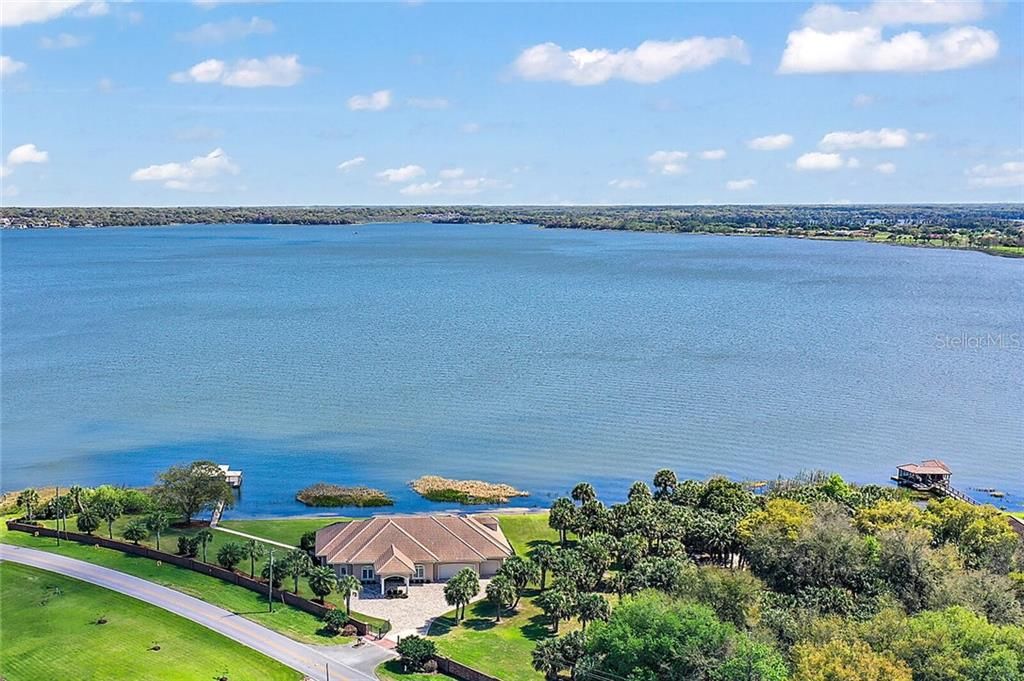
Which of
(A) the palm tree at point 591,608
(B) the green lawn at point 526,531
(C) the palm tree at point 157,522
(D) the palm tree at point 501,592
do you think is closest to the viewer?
(A) the palm tree at point 591,608

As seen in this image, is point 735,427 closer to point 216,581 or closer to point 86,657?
point 216,581

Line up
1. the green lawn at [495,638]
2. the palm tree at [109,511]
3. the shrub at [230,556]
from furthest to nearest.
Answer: the palm tree at [109,511], the shrub at [230,556], the green lawn at [495,638]

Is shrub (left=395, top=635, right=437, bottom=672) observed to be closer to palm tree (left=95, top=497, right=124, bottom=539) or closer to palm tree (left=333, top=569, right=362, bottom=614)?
palm tree (left=333, top=569, right=362, bottom=614)

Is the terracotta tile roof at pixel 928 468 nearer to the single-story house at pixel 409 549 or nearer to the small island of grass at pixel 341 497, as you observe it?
the single-story house at pixel 409 549

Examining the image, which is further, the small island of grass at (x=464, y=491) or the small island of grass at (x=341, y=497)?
the small island of grass at (x=464, y=491)

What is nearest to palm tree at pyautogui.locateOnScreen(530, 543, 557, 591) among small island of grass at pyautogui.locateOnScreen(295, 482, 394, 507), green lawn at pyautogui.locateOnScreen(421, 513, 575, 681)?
green lawn at pyautogui.locateOnScreen(421, 513, 575, 681)

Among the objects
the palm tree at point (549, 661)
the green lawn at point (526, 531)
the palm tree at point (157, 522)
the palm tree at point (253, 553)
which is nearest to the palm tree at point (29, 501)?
the palm tree at point (157, 522)

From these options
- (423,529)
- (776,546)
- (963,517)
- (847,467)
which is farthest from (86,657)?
(847,467)
